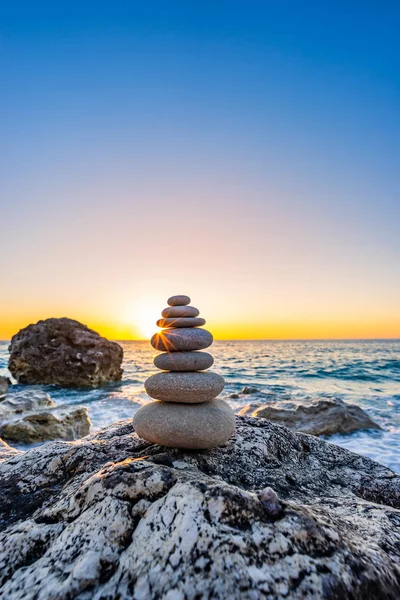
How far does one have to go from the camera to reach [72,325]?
24047 millimetres

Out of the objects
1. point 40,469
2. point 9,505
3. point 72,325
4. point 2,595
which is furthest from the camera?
point 72,325

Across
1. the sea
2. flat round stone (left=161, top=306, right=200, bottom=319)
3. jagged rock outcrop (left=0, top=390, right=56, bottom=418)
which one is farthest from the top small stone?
jagged rock outcrop (left=0, top=390, right=56, bottom=418)

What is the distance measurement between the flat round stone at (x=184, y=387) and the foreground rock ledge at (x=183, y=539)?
2.72ft

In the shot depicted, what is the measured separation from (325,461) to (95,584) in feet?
12.8

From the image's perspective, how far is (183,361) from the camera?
454 centimetres

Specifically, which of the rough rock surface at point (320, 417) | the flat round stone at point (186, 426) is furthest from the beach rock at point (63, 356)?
the flat round stone at point (186, 426)

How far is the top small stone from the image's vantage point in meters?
4.92

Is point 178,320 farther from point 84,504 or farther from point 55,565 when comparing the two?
point 55,565

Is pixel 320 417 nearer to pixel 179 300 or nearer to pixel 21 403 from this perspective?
pixel 179 300

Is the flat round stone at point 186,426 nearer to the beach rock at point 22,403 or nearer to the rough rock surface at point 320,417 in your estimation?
the rough rock surface at point 320,417

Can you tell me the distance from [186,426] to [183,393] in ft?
1.47

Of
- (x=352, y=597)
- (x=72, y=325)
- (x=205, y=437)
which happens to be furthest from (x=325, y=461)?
(x=72, y=325)

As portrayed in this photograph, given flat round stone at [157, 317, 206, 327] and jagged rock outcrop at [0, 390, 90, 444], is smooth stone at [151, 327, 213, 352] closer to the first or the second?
flat round stone at [157, 317, 206, 327]

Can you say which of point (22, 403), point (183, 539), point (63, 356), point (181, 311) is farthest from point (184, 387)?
point (63, 356)
